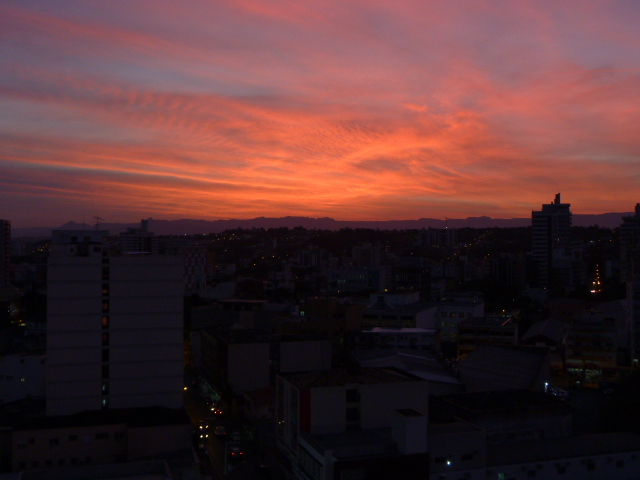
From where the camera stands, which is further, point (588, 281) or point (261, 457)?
point (588, 281)

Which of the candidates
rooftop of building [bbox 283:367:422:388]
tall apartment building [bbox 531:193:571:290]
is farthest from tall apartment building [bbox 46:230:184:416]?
tall apartment building [bbox 531:193:571:290]

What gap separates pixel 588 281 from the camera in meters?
46.0

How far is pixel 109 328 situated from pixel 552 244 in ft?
148

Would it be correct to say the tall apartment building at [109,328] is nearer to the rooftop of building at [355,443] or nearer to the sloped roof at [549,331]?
the rooftop of building at [355,443]

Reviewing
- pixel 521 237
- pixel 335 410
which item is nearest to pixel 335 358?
pixel 335 410

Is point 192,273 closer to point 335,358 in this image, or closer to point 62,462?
point 335,358

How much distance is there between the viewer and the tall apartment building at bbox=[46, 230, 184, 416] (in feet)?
38.5

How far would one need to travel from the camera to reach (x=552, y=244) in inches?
1965

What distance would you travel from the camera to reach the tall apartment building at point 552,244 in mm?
46688

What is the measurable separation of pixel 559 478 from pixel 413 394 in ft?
8.68

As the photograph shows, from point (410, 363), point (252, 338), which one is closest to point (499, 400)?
point (410, 363)

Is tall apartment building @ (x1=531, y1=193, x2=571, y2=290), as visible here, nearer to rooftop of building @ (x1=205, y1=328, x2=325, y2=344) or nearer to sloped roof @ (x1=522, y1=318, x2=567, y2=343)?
sloped roof @ (x1=522, y1=318, x2=567, y2=343)

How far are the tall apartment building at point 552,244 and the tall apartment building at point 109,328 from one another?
3638 centimetres

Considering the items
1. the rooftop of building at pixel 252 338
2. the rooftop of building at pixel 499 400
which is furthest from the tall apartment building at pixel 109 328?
the rooftop of building at pixel 499 400
